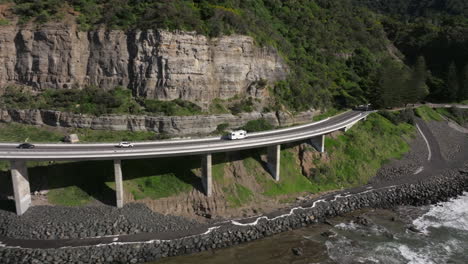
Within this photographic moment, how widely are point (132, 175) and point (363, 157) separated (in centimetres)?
3559

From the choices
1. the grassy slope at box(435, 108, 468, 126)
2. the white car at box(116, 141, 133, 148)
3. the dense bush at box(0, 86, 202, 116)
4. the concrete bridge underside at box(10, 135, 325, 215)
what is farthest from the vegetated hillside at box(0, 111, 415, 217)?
the grassy slope at box(435, 108, 468, 126)

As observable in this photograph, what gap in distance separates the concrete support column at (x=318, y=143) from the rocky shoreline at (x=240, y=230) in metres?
7.85

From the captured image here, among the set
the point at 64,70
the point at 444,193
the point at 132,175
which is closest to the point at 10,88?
the point at 64,70

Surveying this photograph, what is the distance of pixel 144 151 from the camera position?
1298 inches

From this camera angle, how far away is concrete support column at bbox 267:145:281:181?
40.4 m

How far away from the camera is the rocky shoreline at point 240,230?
26.8 m

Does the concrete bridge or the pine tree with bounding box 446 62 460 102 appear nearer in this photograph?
the concrete bridge

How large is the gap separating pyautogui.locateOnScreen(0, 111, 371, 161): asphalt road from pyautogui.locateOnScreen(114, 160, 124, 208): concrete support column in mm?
1090

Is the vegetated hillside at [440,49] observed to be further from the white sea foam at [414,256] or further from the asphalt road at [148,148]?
the white sea foam at [414,256]

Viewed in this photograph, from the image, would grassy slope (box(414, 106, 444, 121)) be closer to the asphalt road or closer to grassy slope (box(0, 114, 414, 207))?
grassy slope (box(0, 114, 414, 207))

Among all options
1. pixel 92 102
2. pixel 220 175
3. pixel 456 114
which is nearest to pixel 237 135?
pixel 220 175

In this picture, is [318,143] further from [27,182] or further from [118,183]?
[27,182]

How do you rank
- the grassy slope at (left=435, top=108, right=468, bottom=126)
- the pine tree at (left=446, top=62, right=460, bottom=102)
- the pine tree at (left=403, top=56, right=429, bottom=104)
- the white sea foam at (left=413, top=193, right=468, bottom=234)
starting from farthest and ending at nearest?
the pine tree at (left=446, top=62, right=460, bottom=102)
the grassy slope at (left=435, top=108, right=468, bottom=126)
the pine tree at (left=403, top=56, right=429, bottom=104)
the white sea foam at (left=413, top=193, right=468, bottom=234)

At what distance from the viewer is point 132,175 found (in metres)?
35.9
